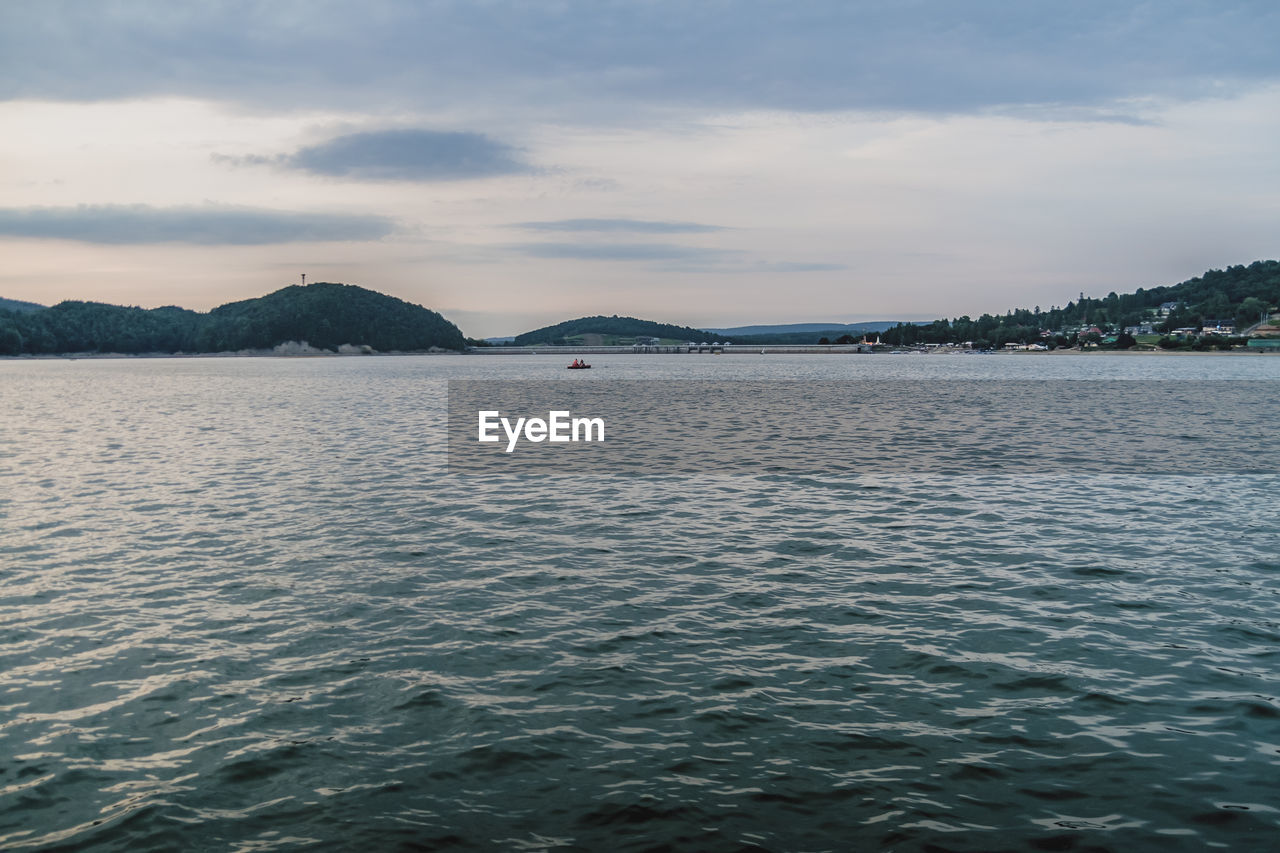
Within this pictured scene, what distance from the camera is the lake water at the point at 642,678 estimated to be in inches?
490

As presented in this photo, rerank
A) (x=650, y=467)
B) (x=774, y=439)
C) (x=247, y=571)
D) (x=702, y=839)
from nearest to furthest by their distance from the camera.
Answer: (x=702, y=839) < (x=247, y=571) < (x=650, y=467) < (x=774, y=439)

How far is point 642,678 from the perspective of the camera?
17.3 m

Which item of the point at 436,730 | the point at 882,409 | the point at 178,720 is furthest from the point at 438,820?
the point at 882,409

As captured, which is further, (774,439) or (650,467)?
(774,439)

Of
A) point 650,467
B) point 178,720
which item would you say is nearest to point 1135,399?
point 650,467

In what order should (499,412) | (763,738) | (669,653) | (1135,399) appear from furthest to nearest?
(1135,399), (499,412), (669,653), (763,738)

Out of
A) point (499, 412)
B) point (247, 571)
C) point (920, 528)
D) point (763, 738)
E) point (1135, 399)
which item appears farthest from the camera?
point (1135, 399)

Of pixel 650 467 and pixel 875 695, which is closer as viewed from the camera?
pixel 875 695

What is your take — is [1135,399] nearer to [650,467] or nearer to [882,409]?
[882,409]

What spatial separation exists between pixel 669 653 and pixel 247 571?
14.6 metres

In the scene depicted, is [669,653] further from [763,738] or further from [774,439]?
[774,439]

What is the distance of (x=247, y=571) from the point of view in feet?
86.0

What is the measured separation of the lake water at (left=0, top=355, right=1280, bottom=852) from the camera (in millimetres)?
12453

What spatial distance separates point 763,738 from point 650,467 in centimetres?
3598
